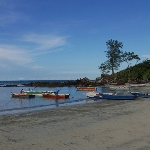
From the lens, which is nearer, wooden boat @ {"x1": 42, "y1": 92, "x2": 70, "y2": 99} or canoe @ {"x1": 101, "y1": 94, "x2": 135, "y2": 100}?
canoe @ {"x1": 101, "y1": 94, "x2": 135, "y2": 100}

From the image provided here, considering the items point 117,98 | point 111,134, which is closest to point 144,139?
point 111,134

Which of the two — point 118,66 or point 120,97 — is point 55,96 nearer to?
point 120,97

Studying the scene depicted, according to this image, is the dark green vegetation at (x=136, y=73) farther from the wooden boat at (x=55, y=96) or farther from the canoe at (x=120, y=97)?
the canoe at (x=120, y=97)

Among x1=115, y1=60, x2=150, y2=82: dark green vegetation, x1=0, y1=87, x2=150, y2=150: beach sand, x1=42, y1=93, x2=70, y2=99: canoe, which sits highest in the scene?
x1=115, y1=60, x2=150, y2=82: dark green vegetation

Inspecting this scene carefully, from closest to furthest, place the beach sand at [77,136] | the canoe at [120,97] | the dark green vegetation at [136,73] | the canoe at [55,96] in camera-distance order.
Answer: the beach sand at [77,136], the canoe at [120,97], the canoe at [55,96], the dark green vegetation at [136,73]

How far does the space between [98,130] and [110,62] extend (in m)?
87.1

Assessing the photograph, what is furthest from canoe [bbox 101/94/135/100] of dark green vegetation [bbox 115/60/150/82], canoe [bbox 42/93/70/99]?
dark green vegetation [bbox 115/60/150/82]

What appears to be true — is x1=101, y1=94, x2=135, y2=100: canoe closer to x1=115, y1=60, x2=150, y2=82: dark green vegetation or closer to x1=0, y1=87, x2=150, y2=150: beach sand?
x1=0, y1=87, x2=150, y2=150: beach sand

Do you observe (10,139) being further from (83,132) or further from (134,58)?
(134,58)

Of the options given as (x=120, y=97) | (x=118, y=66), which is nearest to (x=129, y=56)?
(x=118, y=66)

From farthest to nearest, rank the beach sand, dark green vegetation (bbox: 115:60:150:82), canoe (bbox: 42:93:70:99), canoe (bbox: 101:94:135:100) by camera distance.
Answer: dark green vegetation (bbox: 115:60:150:82)
canoe (bbox: 42:93:70:99)
canoe (bbox: 101:94:135:100)
the beach sand

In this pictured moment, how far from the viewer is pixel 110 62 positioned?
9950 cm

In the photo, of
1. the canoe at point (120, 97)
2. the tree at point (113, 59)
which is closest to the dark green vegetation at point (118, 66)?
the tree at point (113, 59)

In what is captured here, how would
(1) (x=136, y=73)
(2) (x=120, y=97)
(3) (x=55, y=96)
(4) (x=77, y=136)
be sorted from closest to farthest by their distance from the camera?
1. (4) (x=77, y=136)
2. (2) (x=120, y=97)
3. (3) (x=55, y=96)
4. (1) (x=136, y=73)
